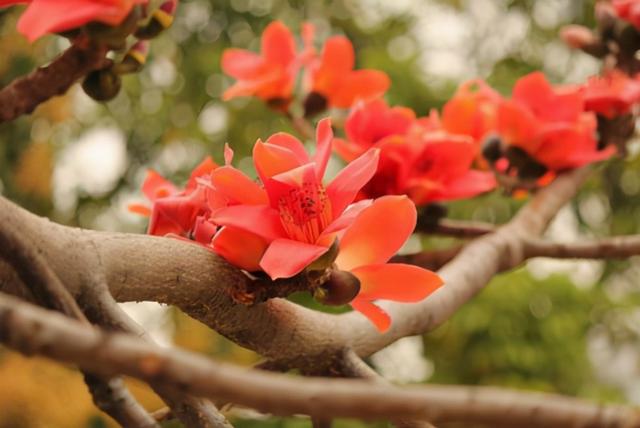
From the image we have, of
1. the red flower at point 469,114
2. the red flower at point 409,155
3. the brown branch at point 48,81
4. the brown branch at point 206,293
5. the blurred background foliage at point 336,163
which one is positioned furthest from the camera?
the blurred background foliage at point 336,163

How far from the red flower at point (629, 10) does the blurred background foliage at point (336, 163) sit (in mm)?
824

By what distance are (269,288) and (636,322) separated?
7.28ft

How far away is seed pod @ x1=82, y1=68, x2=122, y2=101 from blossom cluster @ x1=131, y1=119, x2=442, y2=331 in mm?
96

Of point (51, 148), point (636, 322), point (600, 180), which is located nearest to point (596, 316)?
point (636, 322)

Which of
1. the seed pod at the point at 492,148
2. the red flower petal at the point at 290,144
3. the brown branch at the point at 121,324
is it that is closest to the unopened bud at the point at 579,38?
the seed pod at the point at 492,148

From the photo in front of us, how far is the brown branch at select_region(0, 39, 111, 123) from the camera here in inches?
14.7

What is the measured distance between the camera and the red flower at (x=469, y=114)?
2.17ft

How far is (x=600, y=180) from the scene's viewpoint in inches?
110

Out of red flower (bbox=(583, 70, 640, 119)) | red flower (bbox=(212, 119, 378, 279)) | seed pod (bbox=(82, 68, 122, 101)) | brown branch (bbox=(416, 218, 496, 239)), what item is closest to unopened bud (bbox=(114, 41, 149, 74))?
seed pod (bbox=(82, 68, 122, 101))

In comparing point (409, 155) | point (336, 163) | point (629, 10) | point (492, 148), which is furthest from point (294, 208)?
point (336, 163)

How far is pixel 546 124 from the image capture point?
0.66 meters

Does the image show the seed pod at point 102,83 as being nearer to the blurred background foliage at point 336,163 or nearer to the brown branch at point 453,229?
the brown branch at point 453,229

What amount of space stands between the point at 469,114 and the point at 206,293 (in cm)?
40

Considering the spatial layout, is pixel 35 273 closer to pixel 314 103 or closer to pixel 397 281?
pixel 397 281
